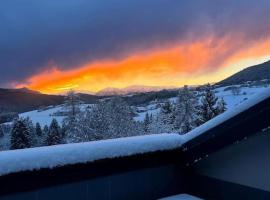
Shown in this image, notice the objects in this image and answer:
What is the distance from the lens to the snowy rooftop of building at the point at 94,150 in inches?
110

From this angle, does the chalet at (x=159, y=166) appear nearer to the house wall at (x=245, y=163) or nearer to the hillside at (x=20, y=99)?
the house wall at (x=245, y=163)

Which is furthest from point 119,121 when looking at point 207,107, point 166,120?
point 207,107

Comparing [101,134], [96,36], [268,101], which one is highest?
[96,36]

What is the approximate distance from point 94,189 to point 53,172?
1.70ft

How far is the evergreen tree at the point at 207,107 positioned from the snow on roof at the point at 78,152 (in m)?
38.4

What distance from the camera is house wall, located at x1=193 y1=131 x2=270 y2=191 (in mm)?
3229

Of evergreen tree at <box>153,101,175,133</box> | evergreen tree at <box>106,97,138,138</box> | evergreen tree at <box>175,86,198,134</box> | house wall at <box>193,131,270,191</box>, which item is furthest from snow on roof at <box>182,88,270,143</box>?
evergreen tree at <box>175,86,198,134</box>

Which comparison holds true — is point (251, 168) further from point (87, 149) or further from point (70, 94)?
point (70, 94)

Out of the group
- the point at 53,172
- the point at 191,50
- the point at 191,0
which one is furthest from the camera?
the point at 191,50

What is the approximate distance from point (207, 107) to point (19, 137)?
75.6 ft

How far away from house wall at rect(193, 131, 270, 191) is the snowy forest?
3479 cm

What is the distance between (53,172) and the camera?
2.98 metres

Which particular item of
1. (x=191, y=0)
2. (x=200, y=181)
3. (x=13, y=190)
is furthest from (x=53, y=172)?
(x=191, y=0)

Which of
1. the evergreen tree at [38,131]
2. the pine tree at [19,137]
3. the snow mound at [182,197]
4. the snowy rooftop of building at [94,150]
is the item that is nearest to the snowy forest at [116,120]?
the pine tree at [19,137]
